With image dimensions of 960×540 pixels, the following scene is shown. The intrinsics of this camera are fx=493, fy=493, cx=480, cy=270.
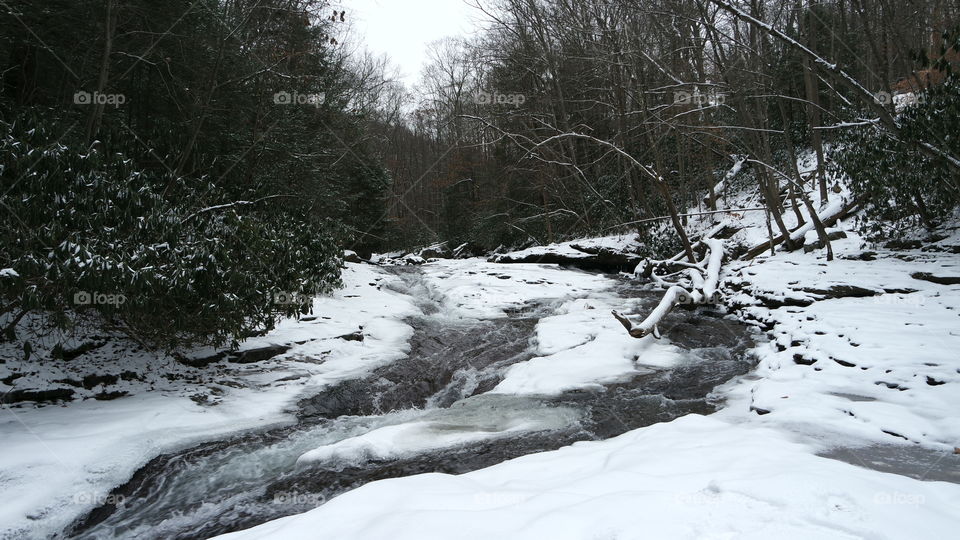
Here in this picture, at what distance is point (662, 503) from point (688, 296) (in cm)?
724

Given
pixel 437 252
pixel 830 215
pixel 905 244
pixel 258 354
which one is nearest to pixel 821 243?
pixel 830 215

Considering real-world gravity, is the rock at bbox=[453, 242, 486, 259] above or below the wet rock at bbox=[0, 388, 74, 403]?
below

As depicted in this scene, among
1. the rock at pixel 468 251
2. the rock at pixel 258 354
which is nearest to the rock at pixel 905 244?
the rock at pixel 258 354

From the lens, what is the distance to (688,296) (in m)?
9.06

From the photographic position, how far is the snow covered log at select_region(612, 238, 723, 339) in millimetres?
7191

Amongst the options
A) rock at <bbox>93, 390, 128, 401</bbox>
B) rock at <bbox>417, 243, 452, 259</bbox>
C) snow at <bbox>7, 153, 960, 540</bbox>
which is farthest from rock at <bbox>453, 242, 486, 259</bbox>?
rock at <bbox>93, 390, 128, 401</bbox>

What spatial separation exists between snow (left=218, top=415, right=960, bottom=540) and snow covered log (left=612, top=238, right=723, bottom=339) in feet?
12.4

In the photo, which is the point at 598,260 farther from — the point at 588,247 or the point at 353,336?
the point at 353,336

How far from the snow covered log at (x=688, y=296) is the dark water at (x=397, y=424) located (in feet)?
1.62

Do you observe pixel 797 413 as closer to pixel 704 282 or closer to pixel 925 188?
pixel 704 282

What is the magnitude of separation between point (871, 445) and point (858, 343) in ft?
8.46

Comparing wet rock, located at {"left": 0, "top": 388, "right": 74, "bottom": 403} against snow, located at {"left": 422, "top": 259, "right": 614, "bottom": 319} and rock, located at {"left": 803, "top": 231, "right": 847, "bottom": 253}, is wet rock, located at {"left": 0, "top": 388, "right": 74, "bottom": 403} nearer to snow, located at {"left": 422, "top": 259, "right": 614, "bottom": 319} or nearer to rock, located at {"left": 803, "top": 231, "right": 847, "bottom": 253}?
snow, located at {"left": 422, "top": 259, "right": 614, "bottom": 319}

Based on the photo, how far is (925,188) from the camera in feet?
27.2

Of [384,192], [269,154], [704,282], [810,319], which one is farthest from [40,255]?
[384,192]
